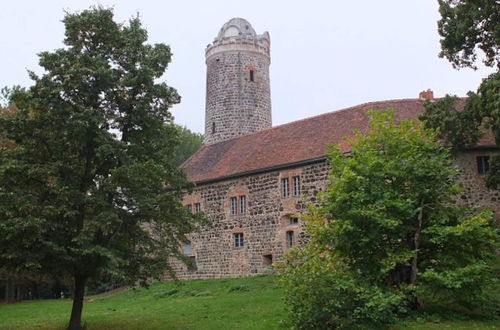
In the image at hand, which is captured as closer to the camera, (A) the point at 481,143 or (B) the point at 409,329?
(B) the point at 409,329

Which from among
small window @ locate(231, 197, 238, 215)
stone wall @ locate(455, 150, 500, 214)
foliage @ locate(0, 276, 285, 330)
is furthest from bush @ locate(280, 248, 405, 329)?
small window @ locate(231, 197, 238, 215)

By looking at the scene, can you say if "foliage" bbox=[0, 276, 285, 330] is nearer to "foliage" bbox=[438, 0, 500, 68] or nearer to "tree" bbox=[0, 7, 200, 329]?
"tree" bbox=[0, 7, 200, 329]

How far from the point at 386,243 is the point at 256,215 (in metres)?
13.2

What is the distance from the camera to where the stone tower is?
3784cm

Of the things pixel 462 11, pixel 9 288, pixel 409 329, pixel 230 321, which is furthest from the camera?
pixel 9 288

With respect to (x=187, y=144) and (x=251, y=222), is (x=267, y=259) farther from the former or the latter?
(x=187, y=144)

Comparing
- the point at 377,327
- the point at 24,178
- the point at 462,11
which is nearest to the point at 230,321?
the point at 377,327

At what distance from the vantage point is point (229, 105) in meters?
37.9

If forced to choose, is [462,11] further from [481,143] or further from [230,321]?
[230,321]

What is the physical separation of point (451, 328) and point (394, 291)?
1.49 metres

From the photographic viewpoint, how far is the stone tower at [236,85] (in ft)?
124

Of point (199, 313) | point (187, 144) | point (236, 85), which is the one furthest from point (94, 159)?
point (187, 144)

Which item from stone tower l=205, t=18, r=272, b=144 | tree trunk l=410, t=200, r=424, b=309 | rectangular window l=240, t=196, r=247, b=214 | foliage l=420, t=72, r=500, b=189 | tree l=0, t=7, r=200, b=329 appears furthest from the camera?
stone tower l=205, t=18, r=272, b=144

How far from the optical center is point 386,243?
547 inches
